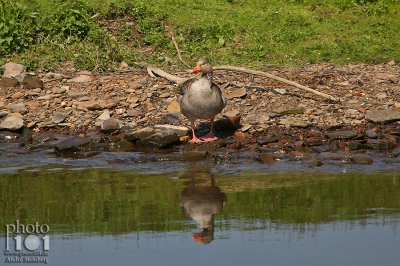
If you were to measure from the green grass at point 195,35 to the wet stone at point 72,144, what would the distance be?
297 centimetres

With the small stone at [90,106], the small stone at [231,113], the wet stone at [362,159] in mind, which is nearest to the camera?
the wet stone at [362,159]

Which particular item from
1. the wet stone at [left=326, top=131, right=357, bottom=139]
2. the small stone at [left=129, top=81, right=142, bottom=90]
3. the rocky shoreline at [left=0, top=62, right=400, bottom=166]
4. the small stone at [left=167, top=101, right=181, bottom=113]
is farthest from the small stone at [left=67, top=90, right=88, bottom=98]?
the wet stone at [left=326, top=131, right=357, bottom=139]

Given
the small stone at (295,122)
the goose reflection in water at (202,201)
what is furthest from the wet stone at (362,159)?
the goose reflection in water at (202,201)

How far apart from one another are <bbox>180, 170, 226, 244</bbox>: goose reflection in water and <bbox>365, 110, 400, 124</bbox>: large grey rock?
10.9 ft

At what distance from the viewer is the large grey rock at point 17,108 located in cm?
1227

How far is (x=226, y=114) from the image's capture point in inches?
468

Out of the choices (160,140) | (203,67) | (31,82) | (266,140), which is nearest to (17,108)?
(31,82)

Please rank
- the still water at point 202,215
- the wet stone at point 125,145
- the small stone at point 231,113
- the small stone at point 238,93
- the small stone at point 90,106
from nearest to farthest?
1. the still water at point 202,215
2. the wet stone at point 125,145
3. the small stone at point 231,113
4. the small stone at point 90,106
5. the small stone at point 238,93

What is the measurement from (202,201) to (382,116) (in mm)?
4581

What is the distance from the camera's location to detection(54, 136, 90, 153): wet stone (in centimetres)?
1066

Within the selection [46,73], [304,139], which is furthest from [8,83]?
[304,139]

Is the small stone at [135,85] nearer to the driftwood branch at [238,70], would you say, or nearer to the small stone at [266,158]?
the driftwood branch at [238,70]

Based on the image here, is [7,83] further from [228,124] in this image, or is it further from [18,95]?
[228,124]

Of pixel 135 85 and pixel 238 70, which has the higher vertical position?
pixel 238 70
